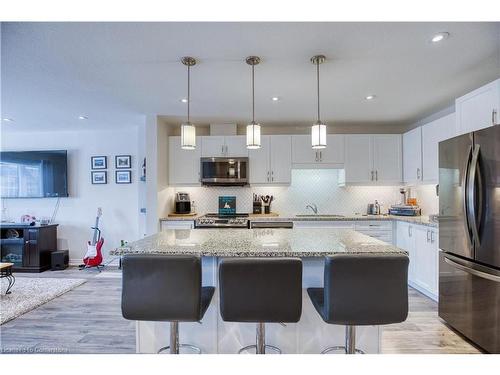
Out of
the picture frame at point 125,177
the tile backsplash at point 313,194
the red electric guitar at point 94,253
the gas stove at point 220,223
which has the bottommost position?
the red electric guitar at point 94,253

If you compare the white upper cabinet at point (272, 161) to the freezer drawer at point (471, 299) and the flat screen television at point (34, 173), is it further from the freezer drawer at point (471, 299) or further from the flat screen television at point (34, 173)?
the flat screen television at point (34, 173)

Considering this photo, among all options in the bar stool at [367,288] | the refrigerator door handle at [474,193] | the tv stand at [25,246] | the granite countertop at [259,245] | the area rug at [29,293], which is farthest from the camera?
the tv stand at [25,246]

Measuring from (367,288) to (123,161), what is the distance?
4676 millimetres

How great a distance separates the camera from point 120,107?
361 cm

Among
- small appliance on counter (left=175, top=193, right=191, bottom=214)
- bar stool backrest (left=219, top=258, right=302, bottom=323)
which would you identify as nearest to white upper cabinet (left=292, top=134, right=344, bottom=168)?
small appliance on counter (left=175, top=193, right=191, bottom=214)

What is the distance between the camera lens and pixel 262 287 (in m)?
1.41

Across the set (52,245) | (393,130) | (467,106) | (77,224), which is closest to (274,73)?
(467,106)

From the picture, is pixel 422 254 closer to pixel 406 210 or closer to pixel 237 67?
pixel 406 210

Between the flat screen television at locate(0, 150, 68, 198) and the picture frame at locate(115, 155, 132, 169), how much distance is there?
97cm

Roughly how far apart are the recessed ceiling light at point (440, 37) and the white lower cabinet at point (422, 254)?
79.1 inches

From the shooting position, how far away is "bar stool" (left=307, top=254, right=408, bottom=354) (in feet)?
4.58

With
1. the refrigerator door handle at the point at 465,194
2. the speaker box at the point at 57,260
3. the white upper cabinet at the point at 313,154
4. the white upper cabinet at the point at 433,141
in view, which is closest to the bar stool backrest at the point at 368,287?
the refrigerator door handle at the point at 465,194

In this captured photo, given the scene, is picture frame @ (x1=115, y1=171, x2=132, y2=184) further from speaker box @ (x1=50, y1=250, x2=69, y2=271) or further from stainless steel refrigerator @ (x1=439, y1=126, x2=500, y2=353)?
stainless steel refrigerator @ (x1=439, y1=126, x2=500, y2=353)

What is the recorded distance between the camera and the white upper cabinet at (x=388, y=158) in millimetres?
4199
